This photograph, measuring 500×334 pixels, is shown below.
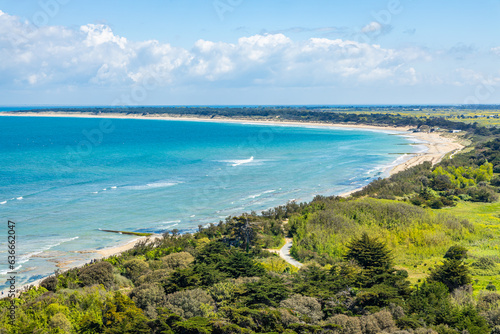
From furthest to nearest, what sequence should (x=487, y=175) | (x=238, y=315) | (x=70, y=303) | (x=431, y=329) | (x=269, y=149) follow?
1. (x=269, y=149)
2. (x=487, y=175)
3. (x=70, y=303)
4. (x=238, y=315)
5. (x=431, y=329)

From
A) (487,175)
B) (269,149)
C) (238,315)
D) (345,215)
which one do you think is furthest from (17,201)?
(269,149)

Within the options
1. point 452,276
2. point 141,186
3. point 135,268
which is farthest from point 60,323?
point 141,186

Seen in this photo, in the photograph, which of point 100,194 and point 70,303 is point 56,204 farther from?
point 70,303

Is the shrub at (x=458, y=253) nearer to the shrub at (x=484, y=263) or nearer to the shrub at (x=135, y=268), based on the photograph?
the shrub at (x=484, y=263)

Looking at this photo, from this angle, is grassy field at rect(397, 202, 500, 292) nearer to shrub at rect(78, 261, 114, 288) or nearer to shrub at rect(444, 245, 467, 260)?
shrub at rect(444, 245, 467, 260)

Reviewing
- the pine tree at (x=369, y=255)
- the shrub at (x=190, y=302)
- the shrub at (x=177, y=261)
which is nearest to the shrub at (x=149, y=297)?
the shrub at (x=190, y=302)

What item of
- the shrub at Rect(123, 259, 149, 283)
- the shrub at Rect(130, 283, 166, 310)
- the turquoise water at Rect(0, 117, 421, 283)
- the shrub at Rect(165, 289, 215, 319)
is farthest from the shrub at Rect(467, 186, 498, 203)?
the shrub at Rect(130, 283, 166, 310)
